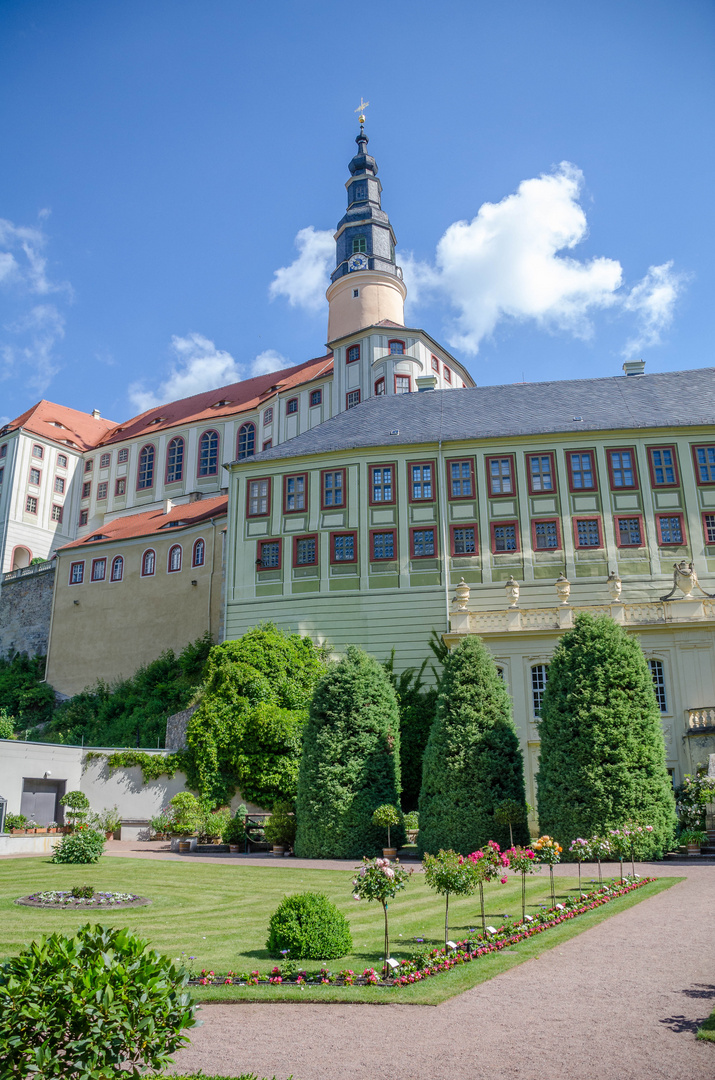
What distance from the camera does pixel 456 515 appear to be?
39562 millimetres

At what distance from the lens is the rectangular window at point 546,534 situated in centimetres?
3866

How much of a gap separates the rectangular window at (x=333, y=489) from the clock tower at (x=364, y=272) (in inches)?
979

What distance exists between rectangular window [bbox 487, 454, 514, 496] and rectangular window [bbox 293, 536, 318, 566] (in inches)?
330

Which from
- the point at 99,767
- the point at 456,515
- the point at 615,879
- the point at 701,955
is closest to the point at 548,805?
the point at 615,879

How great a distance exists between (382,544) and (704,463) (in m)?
14.6

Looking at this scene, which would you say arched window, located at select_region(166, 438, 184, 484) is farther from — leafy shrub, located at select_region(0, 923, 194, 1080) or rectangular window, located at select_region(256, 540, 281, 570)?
leafy shrub, located at select_region(0, 923, 194, 1080)

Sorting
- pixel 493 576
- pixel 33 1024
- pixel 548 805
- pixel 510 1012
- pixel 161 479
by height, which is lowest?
pixel 510 1012

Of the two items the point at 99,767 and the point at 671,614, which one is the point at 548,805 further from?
the point at 99,767

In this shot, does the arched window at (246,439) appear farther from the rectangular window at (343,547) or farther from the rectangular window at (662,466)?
the rectangular window at (662,466)

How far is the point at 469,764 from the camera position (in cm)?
2391

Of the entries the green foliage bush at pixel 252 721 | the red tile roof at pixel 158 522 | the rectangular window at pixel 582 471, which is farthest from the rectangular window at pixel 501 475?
the red tile roof at pixel 158 522

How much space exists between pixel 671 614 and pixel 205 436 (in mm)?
43859

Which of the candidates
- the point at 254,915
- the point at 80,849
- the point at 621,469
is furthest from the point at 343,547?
the point at 254,915

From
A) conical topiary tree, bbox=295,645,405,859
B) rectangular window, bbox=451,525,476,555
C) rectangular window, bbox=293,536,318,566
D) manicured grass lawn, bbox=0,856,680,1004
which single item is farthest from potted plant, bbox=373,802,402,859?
rectangular window, bbox=293,536,318,566
